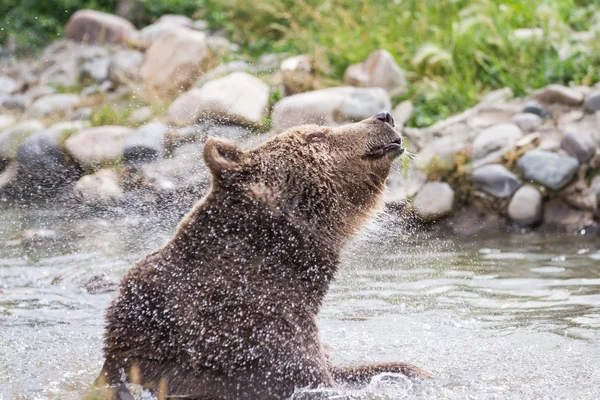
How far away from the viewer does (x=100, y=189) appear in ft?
34.0

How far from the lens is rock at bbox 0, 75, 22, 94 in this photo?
16.3 meters

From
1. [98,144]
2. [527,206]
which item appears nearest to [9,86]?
[98,144]

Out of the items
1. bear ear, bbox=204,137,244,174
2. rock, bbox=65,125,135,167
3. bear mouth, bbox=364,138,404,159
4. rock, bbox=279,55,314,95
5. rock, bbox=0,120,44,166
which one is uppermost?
bear ear, bbox=204,137,244,174

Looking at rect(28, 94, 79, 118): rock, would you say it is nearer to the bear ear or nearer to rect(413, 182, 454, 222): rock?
rect(413, 182, 454, 222): rock

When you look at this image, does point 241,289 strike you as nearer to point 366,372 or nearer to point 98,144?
point 366,372

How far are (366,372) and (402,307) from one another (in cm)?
209

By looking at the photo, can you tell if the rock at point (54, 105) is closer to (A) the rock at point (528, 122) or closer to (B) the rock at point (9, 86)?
(B) the rock at point (9, 86)

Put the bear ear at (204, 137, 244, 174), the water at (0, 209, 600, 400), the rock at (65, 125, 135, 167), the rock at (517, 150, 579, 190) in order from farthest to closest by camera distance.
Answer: the rock at (65, 125, 135, 167), the rock at (517, 150, 579, 190), the water at (0, 209, 600, 400), the bear ear at (204, 137, 244, 174)

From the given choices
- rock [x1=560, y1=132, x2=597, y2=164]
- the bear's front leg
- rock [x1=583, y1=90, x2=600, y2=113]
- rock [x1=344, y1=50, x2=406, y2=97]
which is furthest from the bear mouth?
rock [x1=344, y1=50, x2=406, y2=97]

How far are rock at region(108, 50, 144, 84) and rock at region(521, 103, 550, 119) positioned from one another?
664 centimetres

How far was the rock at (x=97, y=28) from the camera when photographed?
54.7 ft

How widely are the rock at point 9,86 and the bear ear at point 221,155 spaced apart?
12623 mm

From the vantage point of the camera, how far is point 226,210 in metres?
4.62

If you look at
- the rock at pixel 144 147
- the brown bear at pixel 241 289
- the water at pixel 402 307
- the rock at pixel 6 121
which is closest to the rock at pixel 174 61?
the rock at pixel 6 121
